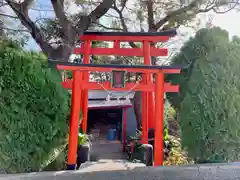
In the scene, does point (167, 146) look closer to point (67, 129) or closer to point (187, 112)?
point (187, 112)

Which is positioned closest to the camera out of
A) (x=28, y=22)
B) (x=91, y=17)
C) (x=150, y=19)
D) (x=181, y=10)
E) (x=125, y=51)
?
(x=28, y=22)

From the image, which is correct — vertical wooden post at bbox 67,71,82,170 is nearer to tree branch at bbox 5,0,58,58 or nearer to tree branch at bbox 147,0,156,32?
tree branch at bbox 5,0,58,58

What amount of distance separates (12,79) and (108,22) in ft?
15.9

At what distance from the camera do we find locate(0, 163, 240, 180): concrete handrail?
2.60 m

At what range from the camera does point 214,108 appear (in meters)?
3.31

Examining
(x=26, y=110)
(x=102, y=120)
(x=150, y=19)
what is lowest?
(x=102, y=120)

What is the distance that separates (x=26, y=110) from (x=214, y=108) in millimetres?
2654

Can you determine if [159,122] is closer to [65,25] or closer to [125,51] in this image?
[125,51]

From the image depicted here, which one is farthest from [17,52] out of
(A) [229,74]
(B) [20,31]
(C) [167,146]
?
(C) [167,146]

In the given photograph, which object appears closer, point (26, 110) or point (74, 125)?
point (26, 110)

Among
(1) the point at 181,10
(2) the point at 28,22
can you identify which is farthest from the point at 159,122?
(1) the point at 181,10

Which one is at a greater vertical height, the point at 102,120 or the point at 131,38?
the point at 131,38

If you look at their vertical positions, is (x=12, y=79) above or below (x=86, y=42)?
below

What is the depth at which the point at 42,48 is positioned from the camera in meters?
4.60
